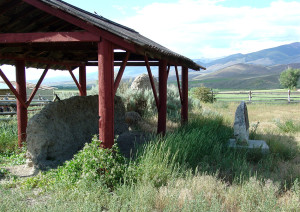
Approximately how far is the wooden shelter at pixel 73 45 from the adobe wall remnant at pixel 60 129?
156 centimetres

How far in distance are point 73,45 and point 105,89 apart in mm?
2792

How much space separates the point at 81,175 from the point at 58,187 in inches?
19.8

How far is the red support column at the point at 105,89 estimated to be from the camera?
5.71m

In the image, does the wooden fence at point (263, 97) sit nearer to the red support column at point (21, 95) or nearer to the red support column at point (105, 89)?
the red support column at point (21, 95)

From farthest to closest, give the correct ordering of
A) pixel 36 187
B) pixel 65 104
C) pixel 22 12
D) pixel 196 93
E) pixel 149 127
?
1. pixel 196 93
2. pixel 149 127
3. pixel 65 104
4. pixel 22 12
5. pixel 36 187

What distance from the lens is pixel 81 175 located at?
537 cm

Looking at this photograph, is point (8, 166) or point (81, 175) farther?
point (8, 166)

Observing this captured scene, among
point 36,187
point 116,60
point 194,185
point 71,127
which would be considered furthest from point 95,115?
point 194,185

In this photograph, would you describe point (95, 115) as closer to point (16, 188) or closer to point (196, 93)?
point (16, 188)

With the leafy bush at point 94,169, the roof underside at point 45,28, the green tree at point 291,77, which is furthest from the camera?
the green tree at point 291,77

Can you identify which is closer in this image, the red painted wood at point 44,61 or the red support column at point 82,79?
the red painted wood at point 44,61

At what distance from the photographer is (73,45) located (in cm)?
794

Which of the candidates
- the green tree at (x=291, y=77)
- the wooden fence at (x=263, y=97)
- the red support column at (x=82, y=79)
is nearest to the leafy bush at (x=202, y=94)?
the wooden fence at (x=263, y=97)

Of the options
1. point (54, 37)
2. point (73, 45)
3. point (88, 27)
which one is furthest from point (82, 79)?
point (88, 27)
